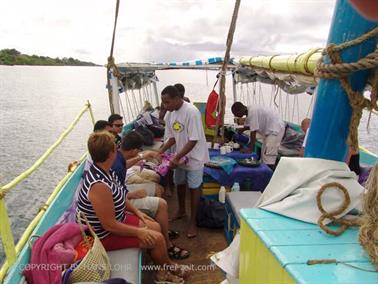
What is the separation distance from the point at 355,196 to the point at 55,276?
5.66ft

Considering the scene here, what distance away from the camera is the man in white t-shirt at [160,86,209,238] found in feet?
12.0

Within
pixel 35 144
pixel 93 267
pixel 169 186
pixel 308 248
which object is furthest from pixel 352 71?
pixel 35 144

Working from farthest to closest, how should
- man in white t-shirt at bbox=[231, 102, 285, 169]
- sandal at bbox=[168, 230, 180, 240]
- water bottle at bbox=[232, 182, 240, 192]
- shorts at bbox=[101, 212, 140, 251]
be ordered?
man in white t-shirt at bbox=[231, 102, 285, 169]
water bottle at bbox=[232, 182, 240, 192]
sandal at bbox=[168, 230, 180, 240]
shorts at bbox=[101, 212, 140, 251]

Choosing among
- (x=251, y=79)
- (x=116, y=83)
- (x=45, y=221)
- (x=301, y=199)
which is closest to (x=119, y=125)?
(x=116, y=83)

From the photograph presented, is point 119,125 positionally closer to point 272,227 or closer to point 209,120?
point 209,120

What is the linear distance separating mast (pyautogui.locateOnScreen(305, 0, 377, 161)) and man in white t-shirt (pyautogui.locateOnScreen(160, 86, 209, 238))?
7.51ft

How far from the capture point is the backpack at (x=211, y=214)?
391cm

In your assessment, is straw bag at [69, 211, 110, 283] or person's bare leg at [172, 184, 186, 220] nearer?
straw bag at [69, 211, 110, 283]

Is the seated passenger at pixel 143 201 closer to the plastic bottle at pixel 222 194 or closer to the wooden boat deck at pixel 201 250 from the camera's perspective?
the wooden boat deck at pixel 201 250

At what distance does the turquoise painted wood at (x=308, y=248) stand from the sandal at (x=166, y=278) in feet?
5.82

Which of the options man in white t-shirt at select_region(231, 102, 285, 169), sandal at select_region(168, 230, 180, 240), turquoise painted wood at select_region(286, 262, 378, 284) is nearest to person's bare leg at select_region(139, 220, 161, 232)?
sandal at select_region(168, 230, 180, 240)

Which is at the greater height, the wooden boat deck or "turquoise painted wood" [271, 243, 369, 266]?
"turquoise painted wood" [271, 243, 369, 266]

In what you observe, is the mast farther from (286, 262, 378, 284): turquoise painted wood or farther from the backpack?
the backpack

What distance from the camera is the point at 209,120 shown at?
23.9 ft
